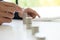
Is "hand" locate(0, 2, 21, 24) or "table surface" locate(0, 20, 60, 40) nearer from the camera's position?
"table surface" locate(0, 20, 60, 40)

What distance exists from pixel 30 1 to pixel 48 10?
0.43 metres

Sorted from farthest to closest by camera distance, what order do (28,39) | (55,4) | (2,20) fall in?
(55,4), (2,20), (28,39)

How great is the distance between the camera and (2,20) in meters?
1.04

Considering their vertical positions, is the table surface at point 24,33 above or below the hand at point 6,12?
below

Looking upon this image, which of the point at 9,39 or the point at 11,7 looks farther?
the point at 11,7

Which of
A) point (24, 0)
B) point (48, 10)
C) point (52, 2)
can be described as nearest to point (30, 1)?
point (24, 0)

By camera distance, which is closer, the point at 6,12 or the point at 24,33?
the point at 24,33

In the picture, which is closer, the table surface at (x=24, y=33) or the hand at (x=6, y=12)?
the table surface at (x=24, y=33)

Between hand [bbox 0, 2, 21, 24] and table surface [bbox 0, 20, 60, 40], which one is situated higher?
hand [bbox 0, 2, 21, 24]

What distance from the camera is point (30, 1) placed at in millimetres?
2283

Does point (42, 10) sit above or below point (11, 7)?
below

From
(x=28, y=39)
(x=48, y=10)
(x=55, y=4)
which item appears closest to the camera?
(x=28, y=39)

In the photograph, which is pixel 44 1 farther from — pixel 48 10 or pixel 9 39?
pixel 9 39

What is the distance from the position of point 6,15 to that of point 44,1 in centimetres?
129
